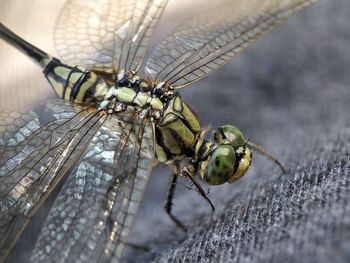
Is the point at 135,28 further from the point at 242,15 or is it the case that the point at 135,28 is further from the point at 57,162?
the point at 57,162

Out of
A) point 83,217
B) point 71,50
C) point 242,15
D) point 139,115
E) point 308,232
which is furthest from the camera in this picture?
point 71,50

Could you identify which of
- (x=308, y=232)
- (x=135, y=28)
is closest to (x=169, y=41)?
(x=135, y=28)

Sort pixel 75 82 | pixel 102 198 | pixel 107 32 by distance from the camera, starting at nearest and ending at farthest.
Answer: pixel 102 198
pixel 75 82
pixel 107 32

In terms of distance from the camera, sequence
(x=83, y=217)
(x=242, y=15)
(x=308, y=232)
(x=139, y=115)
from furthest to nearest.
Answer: (x=242, y=15) < (x=139, y=115) < (x=83, y=217) < (x=308, y=232)

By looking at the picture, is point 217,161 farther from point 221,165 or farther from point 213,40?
point 213,40

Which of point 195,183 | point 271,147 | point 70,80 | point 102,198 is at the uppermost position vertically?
point 70,80

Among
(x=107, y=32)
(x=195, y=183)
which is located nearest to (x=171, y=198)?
(x=195, y=183)

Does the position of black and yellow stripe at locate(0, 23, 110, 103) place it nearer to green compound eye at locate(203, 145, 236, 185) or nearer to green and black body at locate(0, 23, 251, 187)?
green and black body at locate(0, 23, 251, 187)
